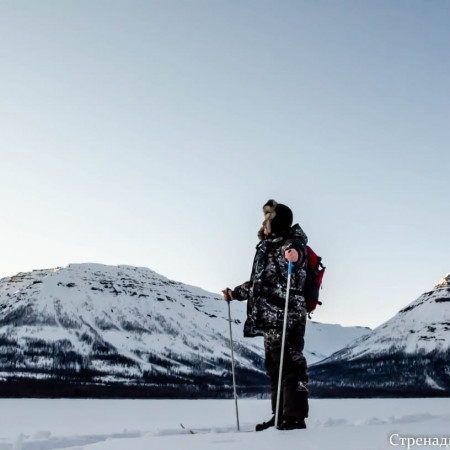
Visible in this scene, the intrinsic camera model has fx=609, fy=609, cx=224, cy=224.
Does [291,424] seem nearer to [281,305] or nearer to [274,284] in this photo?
[281,305]

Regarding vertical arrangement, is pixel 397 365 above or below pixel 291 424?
below

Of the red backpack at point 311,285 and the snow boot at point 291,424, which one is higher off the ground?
the red backpack at point 311,285

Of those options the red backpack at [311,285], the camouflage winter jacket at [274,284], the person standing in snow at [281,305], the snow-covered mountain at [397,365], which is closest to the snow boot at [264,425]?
the person standing in snow at [281,305]

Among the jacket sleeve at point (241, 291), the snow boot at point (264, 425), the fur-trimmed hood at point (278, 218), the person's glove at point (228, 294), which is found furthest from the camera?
the person's glove at point (228, 294)

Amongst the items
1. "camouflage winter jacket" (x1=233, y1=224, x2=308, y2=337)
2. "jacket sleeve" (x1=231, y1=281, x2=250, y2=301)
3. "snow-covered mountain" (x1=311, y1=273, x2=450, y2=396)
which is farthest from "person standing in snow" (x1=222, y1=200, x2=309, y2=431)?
"snow-covered mountain" (x1=311, y1=273, x2=450, y2=396)

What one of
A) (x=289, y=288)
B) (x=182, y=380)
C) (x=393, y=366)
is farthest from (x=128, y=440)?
(x=393, y=366)

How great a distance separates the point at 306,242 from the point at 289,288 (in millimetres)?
558

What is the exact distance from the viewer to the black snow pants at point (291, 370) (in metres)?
6.00

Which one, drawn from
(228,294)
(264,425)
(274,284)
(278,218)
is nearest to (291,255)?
(274,284)

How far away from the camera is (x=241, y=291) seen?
6.90 metres

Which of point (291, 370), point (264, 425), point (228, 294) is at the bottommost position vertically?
point (264, 425)

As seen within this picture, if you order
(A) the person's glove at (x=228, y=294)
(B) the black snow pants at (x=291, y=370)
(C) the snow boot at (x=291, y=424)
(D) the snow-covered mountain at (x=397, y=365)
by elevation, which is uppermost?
(A) the person's glove at (x=228, y=294)

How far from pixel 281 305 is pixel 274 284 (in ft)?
0.80

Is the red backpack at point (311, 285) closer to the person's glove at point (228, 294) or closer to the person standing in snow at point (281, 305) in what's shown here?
the person standing in snow at point (281, 305)
